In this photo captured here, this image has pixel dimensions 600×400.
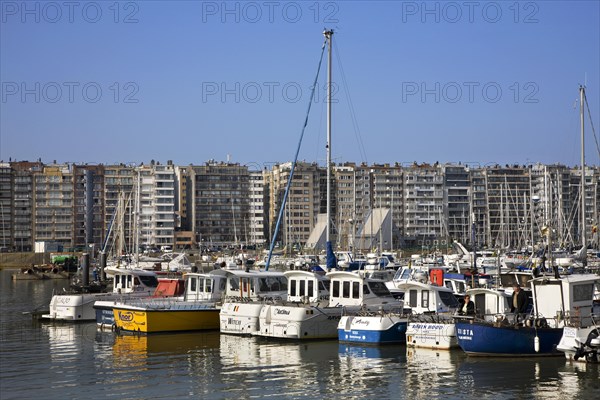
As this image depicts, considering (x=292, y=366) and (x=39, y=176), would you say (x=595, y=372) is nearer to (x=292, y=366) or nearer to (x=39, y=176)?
(x=292, y=366)

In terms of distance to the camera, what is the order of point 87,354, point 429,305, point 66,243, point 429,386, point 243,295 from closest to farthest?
point 429,386 → point 87,354 → point 429,305 → point 243,295 → point 66,243

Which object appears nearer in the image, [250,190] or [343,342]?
[343,342]

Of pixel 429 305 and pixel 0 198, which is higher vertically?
pixel 0 198

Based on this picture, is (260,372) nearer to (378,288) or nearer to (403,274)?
(378,288)

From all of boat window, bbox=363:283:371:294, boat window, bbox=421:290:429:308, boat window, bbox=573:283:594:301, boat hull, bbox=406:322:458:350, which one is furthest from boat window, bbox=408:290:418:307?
boat window, bbox=573:283:594:301

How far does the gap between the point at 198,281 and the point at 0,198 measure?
13221 cm

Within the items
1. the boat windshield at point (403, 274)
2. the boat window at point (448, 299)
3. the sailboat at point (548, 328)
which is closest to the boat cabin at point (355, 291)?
the boat window at point (448, 299)

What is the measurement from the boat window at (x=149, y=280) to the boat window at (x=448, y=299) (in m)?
15.6

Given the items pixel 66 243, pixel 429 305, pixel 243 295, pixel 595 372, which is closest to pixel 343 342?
pixel 429 305

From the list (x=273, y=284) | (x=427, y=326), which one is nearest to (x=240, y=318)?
(x=273, y=284)

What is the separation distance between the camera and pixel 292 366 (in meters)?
29.6

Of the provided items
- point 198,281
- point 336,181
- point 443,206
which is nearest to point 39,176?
point 336,181

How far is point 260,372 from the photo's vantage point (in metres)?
28.5

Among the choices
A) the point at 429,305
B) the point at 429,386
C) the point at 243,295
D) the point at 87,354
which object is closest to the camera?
the point at 429,386
